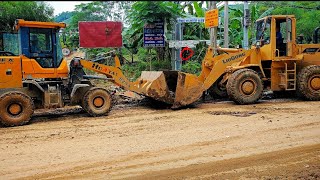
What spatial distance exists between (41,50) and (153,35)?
6090mm

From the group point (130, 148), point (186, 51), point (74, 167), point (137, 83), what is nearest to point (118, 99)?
point (137, 83)

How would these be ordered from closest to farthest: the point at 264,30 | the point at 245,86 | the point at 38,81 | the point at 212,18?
the point at 38,81 < the point at 245,86 < the point at 264,30 < the point at 212,18

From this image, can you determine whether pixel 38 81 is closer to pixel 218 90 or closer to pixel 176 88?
pixel 176 88

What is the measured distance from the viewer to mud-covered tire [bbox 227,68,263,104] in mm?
10922

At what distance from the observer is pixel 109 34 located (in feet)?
51.6

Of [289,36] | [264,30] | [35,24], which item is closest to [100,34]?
[35,24]

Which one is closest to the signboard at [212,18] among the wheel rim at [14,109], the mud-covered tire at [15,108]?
the mud-covered tire at [15,108]

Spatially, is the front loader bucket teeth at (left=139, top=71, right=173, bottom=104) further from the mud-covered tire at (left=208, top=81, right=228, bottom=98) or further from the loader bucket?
the mud-covered tire at (left=208, top=81, right=228, bottom=98)

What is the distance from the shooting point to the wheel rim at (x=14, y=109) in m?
8.91

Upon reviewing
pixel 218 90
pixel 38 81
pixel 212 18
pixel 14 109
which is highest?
pixel 212 18

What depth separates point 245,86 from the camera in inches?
435

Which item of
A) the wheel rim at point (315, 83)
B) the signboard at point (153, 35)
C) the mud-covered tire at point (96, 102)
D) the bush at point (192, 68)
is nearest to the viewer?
the mud-covered tire at point (96, 102)

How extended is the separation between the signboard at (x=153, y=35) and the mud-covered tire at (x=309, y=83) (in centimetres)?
568

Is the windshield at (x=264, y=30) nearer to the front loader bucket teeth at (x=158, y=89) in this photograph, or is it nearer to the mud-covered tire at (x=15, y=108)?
the front loader bucket teeth at (x=158, y=89)
